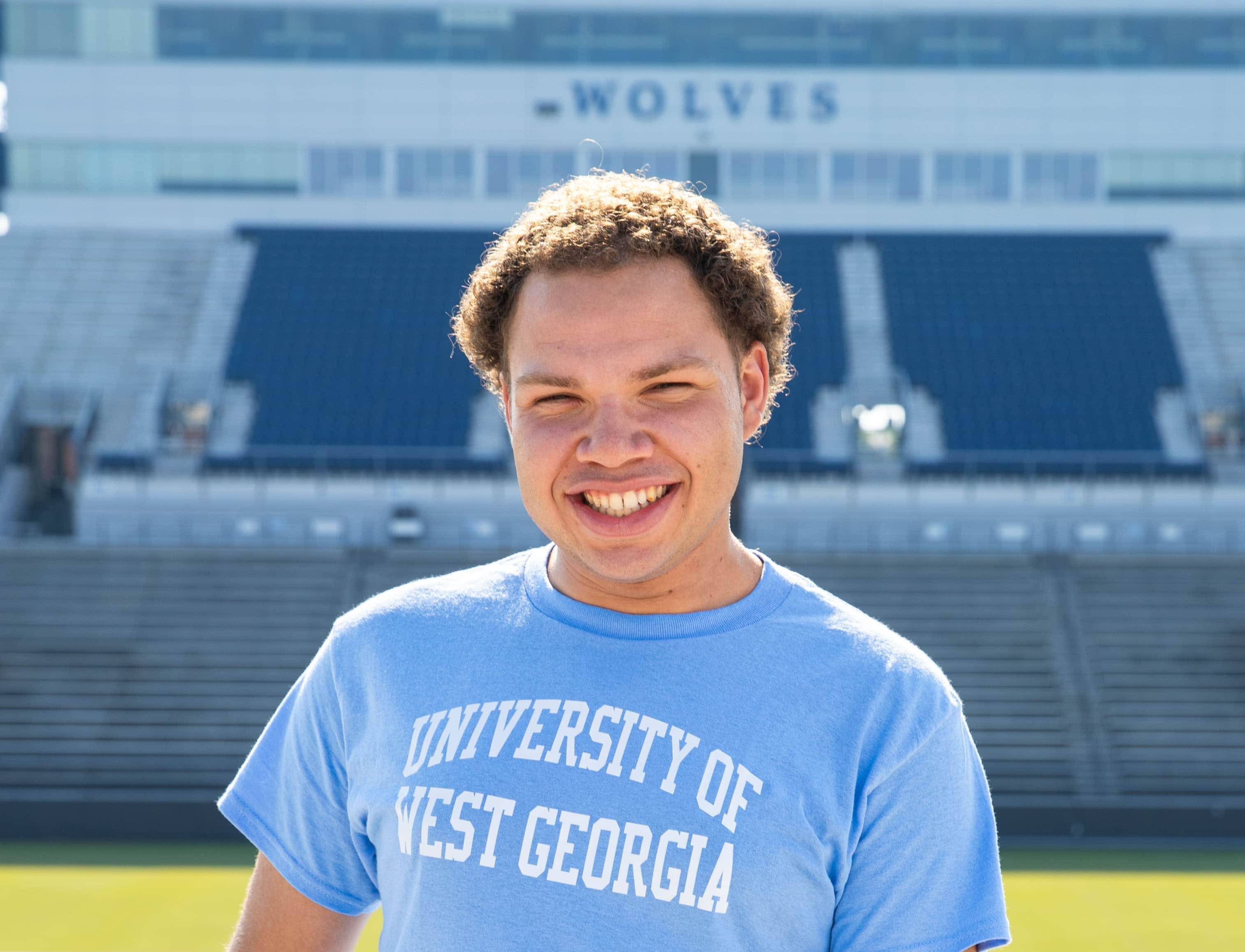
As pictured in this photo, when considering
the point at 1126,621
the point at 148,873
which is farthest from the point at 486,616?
the point at 1126,621

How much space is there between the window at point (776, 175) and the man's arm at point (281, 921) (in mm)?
30156

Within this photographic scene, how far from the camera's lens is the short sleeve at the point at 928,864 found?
183 cm

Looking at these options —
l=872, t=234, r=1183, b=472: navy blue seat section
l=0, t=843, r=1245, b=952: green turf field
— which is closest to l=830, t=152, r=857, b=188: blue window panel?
l=872, t=234, r=1183, b=472: navy blue seat section

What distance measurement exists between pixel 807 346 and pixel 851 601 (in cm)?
963

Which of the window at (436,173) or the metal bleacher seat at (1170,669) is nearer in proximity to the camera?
the metal bleacher seat at (1170,669)

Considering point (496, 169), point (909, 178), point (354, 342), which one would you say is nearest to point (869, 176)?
point (909, 178)

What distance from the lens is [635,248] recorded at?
1931 millimetres

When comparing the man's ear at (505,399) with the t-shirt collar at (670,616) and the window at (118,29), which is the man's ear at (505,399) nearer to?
the t-shirt collar at (670,616)

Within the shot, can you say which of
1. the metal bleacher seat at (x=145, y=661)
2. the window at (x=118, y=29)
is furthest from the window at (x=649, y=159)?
the metal bleacher seat at (x=145, y=661)

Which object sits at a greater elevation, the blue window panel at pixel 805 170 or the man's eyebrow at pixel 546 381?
the blue window panel at pixel 805 170

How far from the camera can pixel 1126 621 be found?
802 inches

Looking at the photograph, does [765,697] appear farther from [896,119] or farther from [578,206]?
[896,119]

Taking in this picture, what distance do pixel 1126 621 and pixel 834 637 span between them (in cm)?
1977

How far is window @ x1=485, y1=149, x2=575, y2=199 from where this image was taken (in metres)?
31.2
